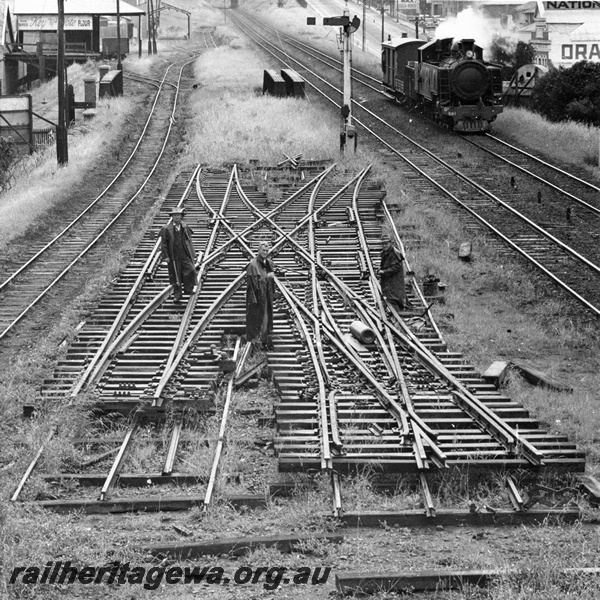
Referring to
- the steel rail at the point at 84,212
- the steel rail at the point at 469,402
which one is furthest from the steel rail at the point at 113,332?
the steel rail at the point at 469,402

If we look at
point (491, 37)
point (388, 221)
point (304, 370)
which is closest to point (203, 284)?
point (304, 370)

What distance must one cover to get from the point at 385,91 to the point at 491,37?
Result: 36.5 feet

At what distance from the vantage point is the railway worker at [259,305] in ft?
40.7

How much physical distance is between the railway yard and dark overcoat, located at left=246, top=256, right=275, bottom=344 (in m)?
0.26

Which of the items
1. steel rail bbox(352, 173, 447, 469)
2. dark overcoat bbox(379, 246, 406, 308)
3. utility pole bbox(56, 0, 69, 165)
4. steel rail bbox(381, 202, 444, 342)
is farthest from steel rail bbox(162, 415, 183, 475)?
utility pole bbox(56, 0, 69, 165)

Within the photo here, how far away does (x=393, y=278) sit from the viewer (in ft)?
45.5

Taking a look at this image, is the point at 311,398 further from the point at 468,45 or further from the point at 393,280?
the point at 468,45

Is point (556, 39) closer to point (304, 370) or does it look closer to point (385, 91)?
point (385, 91)

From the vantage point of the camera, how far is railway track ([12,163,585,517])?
29.4 feet

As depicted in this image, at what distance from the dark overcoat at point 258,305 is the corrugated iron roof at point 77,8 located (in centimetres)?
4802

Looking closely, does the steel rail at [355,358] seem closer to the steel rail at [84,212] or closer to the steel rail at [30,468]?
the steel rail at [30,468]

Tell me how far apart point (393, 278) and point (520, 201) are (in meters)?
9.80

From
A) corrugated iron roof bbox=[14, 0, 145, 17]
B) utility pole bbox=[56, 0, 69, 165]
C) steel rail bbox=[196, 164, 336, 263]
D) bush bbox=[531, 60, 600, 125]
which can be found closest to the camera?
steel rail bbox=[196, 164, 336, 263]

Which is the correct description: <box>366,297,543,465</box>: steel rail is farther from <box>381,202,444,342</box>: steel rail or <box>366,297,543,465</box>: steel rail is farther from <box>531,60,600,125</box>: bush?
<box>531,60,600,125</box>: bush
